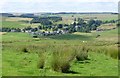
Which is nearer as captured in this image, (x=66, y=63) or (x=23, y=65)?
(x=66, y=63)

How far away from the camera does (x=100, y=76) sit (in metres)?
16.1

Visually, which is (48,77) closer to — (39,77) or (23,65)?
(39,77)

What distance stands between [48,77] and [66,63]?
100 inches

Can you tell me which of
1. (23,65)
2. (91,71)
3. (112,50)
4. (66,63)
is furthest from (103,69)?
(112,50)

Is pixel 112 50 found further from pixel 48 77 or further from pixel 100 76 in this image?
pixel 48 77

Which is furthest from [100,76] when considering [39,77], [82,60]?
[82,60]

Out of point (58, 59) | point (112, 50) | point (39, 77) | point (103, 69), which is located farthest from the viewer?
point (112, 50)

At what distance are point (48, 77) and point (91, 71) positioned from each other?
352 centimetres

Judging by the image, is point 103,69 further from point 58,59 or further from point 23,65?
point 23,65

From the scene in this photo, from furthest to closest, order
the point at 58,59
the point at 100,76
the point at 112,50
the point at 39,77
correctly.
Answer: the point at 112,50 < the point at 58,59 < the point at 100,76 < the point at 39,77

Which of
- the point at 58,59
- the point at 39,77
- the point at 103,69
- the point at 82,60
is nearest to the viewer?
the point at 39,77

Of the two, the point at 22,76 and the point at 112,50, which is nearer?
the point at 22,76

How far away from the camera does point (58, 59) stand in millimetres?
17109

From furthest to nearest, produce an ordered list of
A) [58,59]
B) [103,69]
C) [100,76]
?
[103,69] < [58,59] < [100,76]
